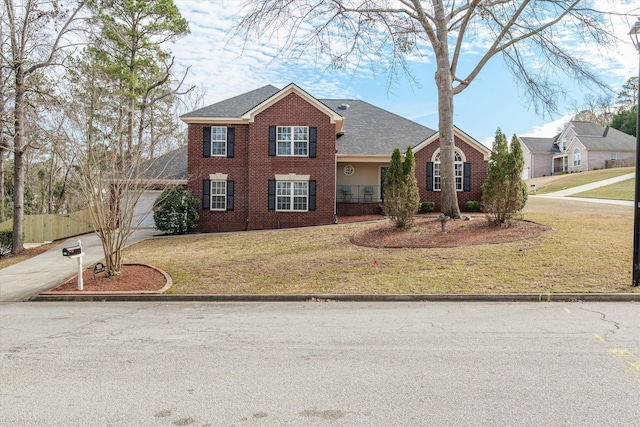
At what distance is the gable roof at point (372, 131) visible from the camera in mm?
23891

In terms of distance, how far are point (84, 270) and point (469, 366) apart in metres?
11.8

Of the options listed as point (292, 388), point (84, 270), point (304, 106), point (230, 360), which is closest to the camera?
point (292, 388)

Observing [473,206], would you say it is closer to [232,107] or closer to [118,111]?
[232,107]

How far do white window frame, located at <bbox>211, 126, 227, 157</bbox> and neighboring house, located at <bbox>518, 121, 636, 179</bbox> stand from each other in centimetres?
3822

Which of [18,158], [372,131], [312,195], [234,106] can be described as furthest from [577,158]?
[18,158]

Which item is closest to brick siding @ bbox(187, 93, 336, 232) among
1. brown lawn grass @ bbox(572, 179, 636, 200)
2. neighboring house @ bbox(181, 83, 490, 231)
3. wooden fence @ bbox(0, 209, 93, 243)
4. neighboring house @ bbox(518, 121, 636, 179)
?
neighboring house @ bbox(181, 83, 490, 231)

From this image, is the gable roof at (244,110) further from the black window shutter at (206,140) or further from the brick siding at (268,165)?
the black window shutter at (206,140)

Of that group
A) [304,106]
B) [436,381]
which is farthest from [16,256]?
[436,381]

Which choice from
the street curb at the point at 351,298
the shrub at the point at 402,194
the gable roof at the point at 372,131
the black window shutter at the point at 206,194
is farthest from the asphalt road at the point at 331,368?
the gable roof at the point at 372,131

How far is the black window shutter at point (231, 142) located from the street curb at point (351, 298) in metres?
12.6

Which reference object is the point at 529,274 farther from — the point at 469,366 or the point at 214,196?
the point at 214,196

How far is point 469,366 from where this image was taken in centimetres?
477

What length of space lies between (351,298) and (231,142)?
1467 centimetres

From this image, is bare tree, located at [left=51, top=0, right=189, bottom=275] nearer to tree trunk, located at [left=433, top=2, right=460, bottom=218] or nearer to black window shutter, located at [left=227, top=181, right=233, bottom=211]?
black window shutter, located at [left=227, top=181, right=233, bottom=211]
